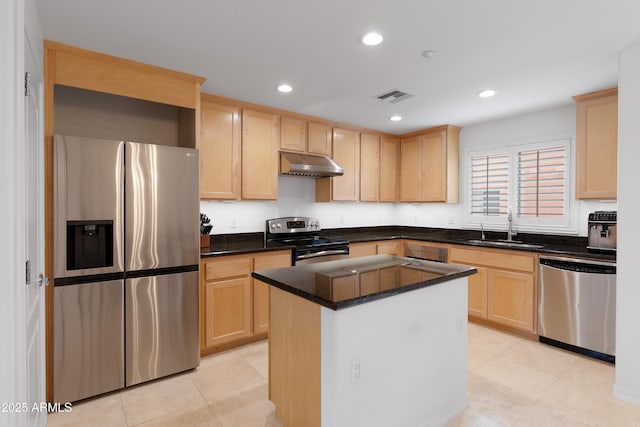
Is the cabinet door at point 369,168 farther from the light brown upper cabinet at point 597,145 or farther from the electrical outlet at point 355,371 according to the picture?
the electrical outlet at point 355,371

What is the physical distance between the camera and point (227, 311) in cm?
314

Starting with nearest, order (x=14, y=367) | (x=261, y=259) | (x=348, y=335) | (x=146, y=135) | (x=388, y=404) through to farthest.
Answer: (x=14, y=367)
(x=348, y=335)
(x=388, y=404)
(x=146, y=135)
(x=261, y=259)

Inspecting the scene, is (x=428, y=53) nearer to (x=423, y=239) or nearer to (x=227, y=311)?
(x=423, y=239)

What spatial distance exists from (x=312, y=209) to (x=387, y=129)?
5.05 ft

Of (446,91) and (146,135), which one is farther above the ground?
(446,91)

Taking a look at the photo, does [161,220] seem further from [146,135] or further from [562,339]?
[562,339]

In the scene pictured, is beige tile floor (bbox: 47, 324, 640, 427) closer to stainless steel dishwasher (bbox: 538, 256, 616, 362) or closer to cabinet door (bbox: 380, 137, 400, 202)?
stainless steel dishwasher (bbox: 538, 256, 616, 362)

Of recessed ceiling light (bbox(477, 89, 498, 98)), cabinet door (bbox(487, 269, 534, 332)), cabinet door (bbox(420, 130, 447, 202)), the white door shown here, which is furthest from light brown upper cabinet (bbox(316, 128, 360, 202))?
the white door

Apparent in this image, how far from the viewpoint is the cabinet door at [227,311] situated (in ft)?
9.98

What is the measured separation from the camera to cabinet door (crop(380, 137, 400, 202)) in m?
4.90

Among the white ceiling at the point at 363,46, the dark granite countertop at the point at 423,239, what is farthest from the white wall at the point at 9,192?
the dark granite countertop at the point at 423,239

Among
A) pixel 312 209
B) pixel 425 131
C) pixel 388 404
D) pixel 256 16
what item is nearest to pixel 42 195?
pixel 256 16

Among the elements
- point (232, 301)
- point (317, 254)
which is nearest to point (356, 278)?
point (232, 301)

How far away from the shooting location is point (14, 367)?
135 centimetres
